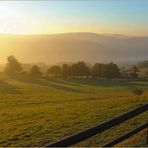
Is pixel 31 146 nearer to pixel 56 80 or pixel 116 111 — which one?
pixel 116 111

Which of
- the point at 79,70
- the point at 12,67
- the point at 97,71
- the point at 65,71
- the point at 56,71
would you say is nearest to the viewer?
the point at 79,70

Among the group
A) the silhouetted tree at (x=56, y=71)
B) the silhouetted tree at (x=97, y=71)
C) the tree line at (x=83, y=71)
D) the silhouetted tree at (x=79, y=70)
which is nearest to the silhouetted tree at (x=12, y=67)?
the tree line at (x=83, y=71)

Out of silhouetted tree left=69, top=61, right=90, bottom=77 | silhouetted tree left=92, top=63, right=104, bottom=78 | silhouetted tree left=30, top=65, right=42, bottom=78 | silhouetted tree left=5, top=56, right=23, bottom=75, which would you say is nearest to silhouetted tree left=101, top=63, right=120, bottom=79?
silhouetted tree left=92, top=63, right=104, bottom=78

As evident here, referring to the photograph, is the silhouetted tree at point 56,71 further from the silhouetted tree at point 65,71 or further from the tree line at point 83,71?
the silhouetted tree at point 65,71

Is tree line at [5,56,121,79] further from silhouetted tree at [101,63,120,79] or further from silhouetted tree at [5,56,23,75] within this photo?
silhouetted tree at [5,56,23,75]

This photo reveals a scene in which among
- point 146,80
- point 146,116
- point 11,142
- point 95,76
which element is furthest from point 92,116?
point 95,76

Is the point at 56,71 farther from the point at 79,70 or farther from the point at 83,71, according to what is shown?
the point at 83,71

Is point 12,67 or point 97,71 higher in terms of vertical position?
point 12,67

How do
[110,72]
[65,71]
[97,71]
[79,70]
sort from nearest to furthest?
[110,72], [79,70], [97,71], [65,71]

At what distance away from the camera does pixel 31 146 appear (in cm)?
1298

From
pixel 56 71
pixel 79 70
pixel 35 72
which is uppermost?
pixel 79 70

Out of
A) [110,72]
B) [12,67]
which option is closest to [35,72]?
[12,67]

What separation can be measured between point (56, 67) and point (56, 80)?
1045 centimetres

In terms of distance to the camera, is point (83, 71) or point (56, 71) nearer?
point (83, 71)
